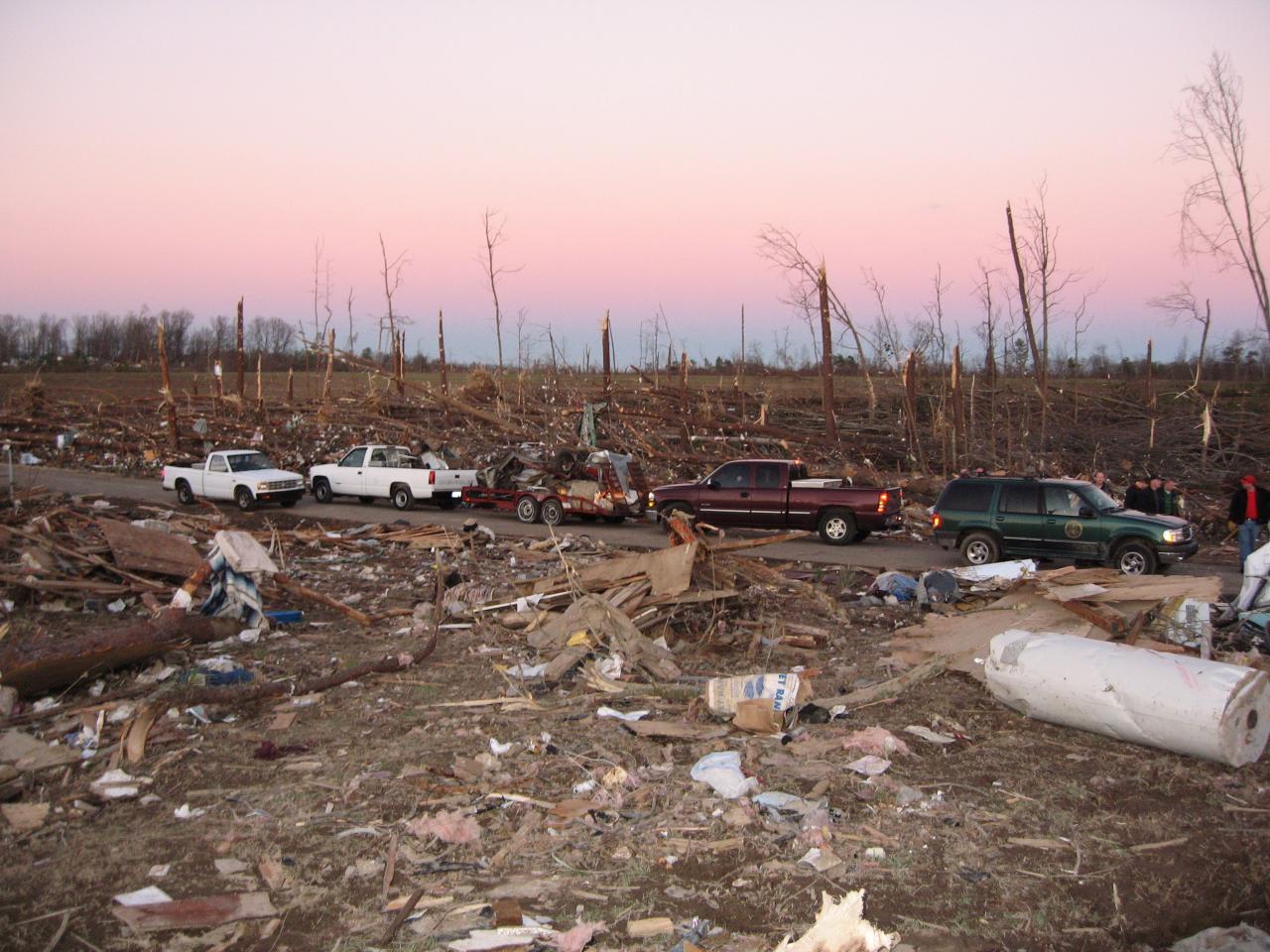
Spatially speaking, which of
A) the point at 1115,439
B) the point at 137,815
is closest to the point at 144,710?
the point at 137,815

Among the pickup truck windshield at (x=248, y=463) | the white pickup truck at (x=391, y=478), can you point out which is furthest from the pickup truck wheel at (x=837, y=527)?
the pickup truck windshield at (x=248, y=463)

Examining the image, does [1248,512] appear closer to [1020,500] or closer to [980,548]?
[1020,500]

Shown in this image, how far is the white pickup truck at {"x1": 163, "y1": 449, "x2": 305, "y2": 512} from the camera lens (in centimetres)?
2367

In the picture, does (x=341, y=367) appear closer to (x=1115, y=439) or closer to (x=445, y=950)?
(x=1115, y=439)

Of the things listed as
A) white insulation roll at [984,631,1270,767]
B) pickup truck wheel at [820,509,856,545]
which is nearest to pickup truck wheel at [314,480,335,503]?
pickup truck wheel at [820,509,856,545]

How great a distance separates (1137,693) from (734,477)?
43.9 ft

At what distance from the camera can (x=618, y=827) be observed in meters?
5.73

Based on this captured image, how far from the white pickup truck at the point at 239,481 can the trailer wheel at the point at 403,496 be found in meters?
2.45

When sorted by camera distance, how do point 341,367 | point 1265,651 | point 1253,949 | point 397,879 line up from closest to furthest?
point 1253,949
point 397,879
point 1265,651
point 341,367

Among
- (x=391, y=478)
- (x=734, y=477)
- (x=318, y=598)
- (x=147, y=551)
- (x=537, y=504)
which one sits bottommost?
(x=318, y=598)

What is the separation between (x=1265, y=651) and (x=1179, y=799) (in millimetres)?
4761

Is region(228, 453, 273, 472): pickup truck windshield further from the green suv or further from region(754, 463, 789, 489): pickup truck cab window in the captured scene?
the green suv

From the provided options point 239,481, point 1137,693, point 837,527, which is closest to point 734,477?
point 837,527

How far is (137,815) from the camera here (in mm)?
6051
